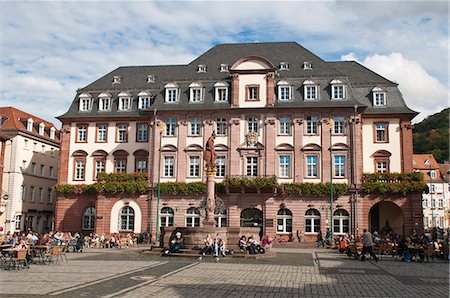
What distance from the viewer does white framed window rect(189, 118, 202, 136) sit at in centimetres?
5172

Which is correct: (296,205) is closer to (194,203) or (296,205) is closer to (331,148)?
(331,148)

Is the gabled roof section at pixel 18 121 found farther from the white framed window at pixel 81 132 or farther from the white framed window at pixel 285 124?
the white framed window at pixel 285 124

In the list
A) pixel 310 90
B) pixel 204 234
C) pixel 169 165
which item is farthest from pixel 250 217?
pixel 204 234

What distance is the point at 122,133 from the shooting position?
2136 inches

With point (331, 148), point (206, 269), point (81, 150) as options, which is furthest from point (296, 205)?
point (206, 269)

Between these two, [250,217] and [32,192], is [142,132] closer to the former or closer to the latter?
A: [250,217]

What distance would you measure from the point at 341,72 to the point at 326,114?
6.60 m

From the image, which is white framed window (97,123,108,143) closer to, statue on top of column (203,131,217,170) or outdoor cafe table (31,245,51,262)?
statue on top of column (203,131,217,170)

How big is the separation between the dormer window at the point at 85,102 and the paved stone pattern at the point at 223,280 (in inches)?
1308

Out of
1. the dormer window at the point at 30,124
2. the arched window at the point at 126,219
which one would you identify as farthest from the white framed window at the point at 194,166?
the dormer window at the point at 30,124

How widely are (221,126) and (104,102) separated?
12987 mm

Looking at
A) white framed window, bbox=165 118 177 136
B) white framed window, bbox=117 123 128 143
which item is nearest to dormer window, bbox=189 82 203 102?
white framed window, bbox=165 118 177 136

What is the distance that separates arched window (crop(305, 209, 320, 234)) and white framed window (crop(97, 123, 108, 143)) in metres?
21.4

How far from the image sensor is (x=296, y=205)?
48.9 m
